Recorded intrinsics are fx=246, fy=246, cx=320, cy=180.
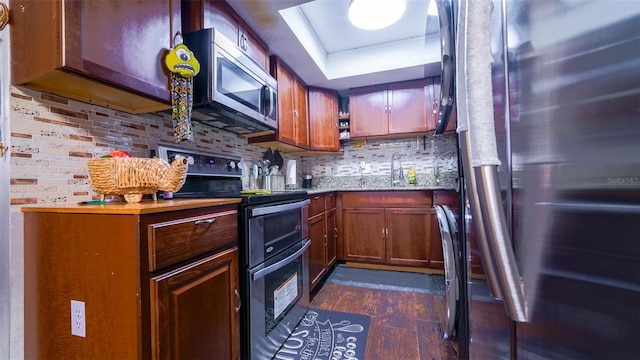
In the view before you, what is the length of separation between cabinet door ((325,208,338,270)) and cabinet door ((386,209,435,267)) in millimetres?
573

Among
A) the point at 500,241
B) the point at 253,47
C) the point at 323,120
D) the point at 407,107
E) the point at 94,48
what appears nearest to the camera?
the point at 500,241

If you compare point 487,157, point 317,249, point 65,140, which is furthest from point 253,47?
point 487,157

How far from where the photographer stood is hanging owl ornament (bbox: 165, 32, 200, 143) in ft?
3.58

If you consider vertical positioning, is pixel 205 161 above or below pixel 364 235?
above

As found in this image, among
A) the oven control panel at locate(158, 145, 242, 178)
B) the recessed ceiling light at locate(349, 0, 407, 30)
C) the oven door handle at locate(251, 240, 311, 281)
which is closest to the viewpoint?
the oven door handle at locate(251, 240, 311, 281)

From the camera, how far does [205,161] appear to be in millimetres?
1550

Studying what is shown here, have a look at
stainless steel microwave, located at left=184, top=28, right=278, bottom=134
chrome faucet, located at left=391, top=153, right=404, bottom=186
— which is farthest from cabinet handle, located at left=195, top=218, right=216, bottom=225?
chrome faucet, located at left=391, top=153, right=404, bottom=186

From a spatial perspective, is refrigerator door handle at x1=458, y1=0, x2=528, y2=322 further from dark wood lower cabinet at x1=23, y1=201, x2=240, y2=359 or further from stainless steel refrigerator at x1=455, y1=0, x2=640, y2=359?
dark wood lower cabinet at x1=23, y1=201, x2=240, y2=359

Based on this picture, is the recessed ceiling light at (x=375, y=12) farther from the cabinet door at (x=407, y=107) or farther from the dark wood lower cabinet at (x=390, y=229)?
the dark wood lower cabinet at (x=390, y=229)

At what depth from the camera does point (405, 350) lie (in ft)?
4.67

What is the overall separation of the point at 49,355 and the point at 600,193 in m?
1.47

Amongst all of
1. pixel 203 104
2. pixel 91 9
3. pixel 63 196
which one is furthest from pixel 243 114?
pixel 63 196

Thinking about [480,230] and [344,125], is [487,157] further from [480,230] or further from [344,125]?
[344,125]

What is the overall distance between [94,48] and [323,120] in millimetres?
2363
